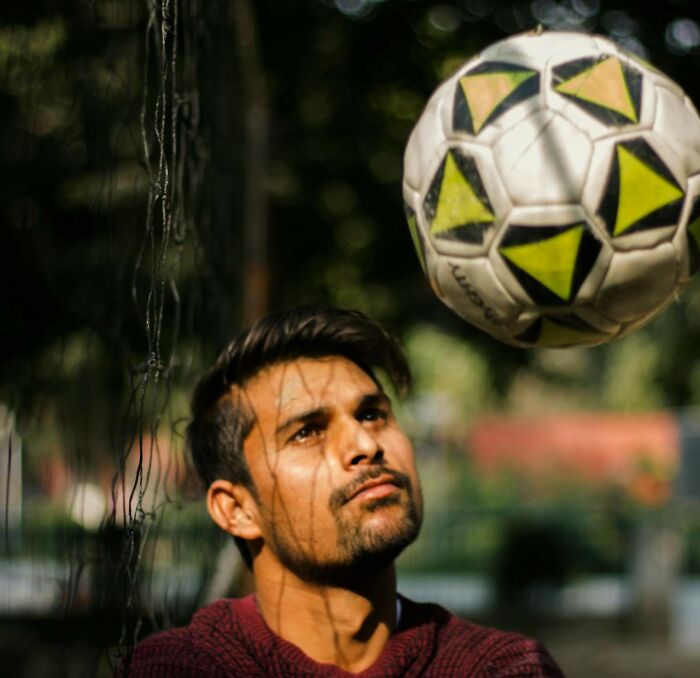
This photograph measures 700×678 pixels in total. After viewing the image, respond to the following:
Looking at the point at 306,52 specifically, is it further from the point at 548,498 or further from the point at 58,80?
the point at 548,498

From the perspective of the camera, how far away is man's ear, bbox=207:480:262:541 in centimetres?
245

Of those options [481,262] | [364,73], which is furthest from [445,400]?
[481,262]

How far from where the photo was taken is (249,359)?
2.49 meters

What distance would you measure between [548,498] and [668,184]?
11.1m

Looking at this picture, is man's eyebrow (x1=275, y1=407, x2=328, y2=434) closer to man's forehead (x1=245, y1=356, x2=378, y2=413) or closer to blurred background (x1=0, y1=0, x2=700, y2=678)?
man's forehead (x1=245, y1=356, x2=378, y2=413)

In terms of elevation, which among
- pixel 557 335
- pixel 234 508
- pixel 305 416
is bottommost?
pixel 234 508

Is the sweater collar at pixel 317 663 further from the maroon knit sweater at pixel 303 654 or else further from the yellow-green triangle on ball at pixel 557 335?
the yellow-green triangle on ball at pixel 557 335

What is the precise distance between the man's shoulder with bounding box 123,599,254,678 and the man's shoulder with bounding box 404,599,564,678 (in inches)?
14.9

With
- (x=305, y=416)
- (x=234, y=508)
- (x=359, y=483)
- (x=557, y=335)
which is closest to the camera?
(x=359, y=483)

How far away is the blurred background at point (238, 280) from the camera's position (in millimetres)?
4535

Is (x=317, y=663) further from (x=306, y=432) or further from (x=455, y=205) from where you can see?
(x=455, y=205)

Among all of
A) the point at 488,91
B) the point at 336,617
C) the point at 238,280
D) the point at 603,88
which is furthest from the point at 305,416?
the point at 238,280

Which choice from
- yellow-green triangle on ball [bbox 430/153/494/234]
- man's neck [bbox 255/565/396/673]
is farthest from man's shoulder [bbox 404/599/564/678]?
yellow-green triangle on ball [bbox 430/153/494/234]

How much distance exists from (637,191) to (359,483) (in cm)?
83
